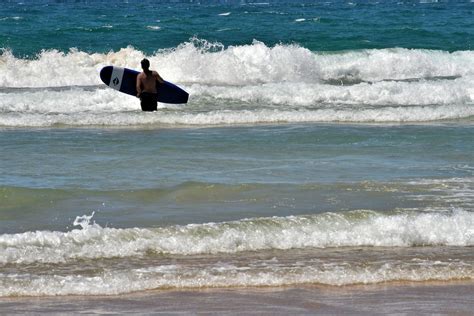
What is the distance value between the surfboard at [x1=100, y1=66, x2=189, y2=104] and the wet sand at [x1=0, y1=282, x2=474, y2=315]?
975 cm

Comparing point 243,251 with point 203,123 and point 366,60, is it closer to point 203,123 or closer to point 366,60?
point 203,123

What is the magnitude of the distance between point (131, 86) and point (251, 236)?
343 inches

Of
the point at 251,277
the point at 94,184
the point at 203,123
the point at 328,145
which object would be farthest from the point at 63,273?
the point at 203,123

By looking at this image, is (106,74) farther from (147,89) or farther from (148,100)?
(148,100)

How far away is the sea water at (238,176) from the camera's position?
Answer: 8086 millimetres

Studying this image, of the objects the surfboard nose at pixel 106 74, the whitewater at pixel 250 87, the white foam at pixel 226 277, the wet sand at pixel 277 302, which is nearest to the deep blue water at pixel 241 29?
the whitewater at pixel 250 87

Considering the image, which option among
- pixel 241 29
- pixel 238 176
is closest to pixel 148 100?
pixel 238 176

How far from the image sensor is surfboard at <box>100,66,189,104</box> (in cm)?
1697

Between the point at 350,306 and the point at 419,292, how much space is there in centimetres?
70

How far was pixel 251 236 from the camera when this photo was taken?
872cm

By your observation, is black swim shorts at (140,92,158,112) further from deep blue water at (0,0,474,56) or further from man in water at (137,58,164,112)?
deep blue water at (0,0,474,56)

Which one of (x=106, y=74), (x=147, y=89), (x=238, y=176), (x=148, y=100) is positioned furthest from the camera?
(x=106, y=74)

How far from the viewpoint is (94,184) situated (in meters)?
10.9

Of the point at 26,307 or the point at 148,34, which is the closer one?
the point at 26,307
